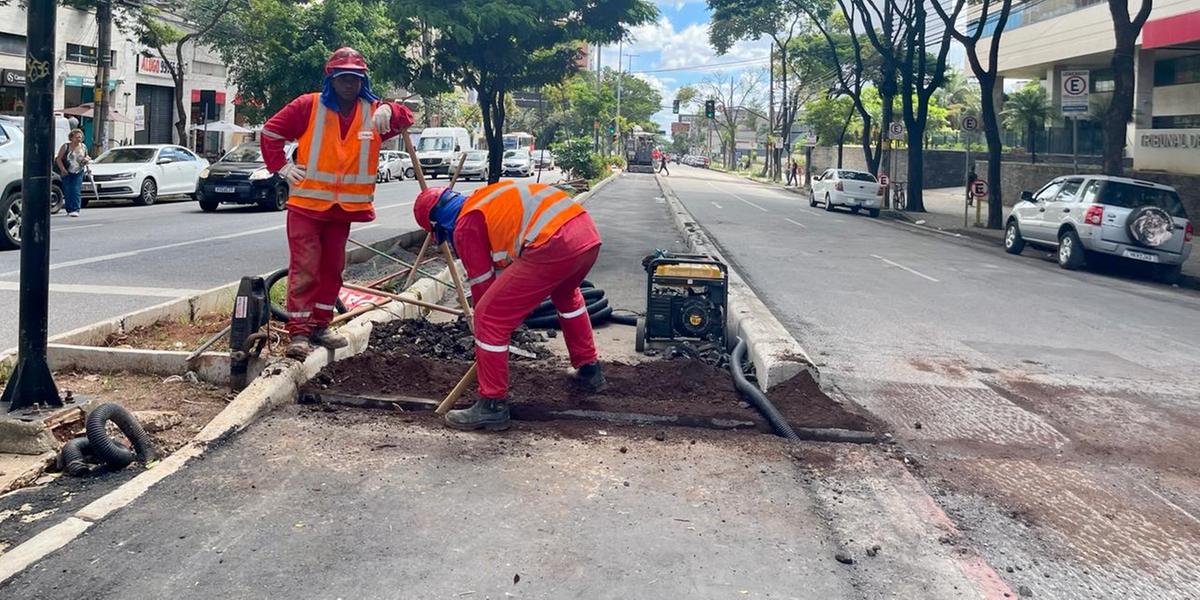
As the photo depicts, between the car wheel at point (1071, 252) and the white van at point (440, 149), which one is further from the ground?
the white van at point (440, 149)

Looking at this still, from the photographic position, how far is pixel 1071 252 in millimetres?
16422

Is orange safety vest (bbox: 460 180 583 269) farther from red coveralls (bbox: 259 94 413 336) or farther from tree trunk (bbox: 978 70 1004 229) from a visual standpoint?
tree trunk (bbox: 978 70 1004 229)

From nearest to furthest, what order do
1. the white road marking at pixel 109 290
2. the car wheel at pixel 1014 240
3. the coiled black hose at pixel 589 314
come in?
1. the coiled black hose at pixel 589 314
2. the white road marking at pixel 109 290
3. the car wheel at pixel 1014 240

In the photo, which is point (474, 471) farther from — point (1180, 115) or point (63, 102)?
point (63, 102)

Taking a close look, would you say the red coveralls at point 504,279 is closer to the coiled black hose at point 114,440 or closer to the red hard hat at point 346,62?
the red hard hat at point 346,62

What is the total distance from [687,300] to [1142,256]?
11069mm

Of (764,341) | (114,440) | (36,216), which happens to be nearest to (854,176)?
(764,341)

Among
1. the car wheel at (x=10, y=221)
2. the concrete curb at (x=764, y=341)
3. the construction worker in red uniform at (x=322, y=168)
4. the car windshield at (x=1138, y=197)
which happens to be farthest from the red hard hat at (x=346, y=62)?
the car windshield at (x=1138, y=197)

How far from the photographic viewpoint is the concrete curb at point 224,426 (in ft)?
11.7

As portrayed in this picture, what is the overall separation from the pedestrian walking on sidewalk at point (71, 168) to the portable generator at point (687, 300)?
14319mm

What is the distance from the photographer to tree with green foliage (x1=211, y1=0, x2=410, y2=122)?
30.5 metres

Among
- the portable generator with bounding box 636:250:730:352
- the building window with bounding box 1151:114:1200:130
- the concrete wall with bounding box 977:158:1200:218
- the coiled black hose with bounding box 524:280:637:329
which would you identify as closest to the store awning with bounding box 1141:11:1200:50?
the building window with bounding box 1151:114:1200:130

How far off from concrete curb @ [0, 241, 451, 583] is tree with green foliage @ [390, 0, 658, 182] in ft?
18.3

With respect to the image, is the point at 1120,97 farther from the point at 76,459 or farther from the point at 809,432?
the point at 76,459
